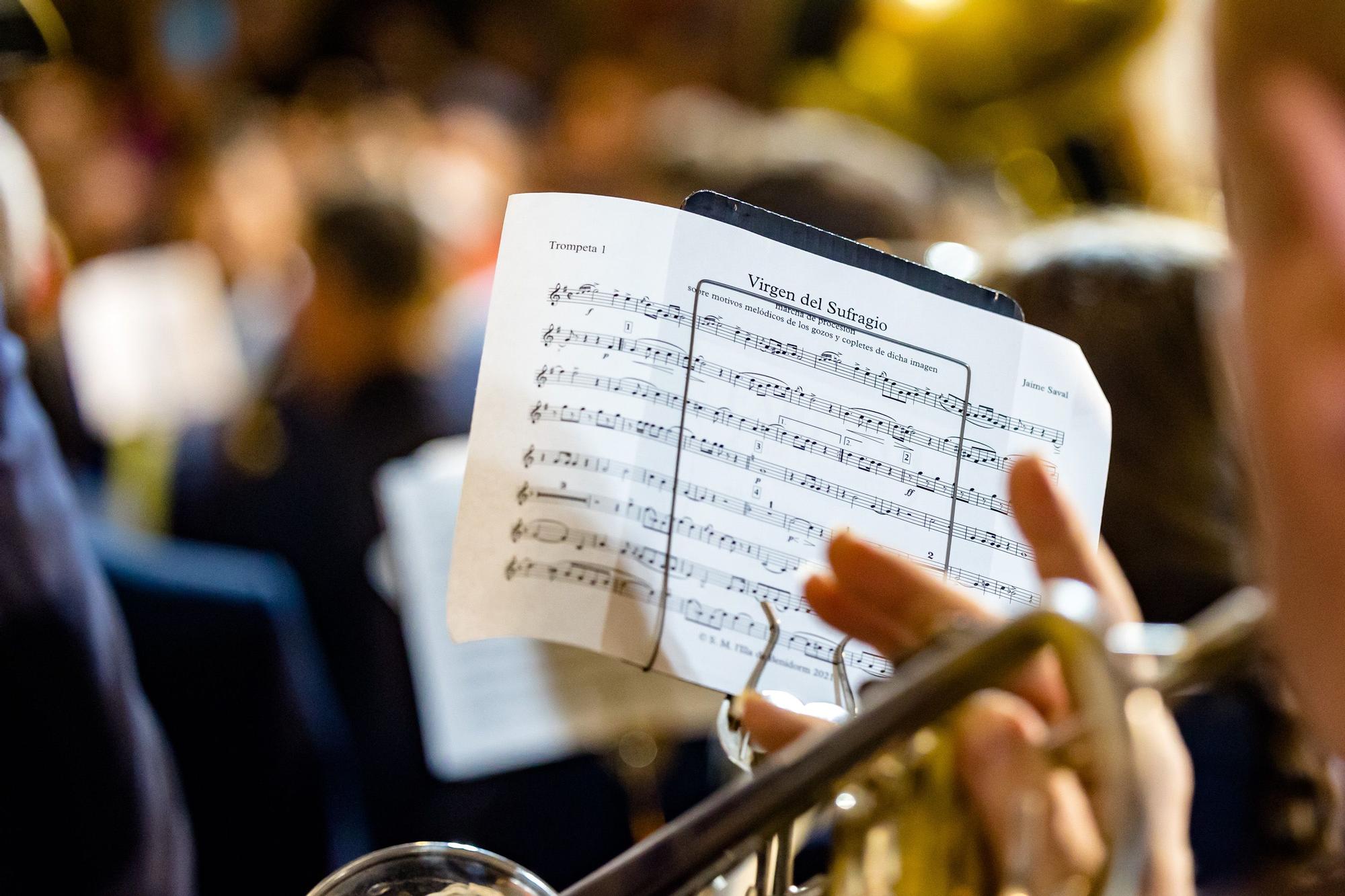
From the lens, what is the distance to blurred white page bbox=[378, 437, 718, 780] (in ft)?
4.79

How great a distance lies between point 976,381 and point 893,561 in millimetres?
102

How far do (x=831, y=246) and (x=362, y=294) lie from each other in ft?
4.98

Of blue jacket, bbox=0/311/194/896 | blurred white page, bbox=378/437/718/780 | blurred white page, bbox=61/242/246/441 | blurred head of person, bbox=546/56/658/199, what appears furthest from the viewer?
blurred head of person, bbox=546/56/658/199

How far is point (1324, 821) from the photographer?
42.5 inches

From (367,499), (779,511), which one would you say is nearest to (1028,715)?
(779,511)

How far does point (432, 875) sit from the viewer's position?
20.5 inches

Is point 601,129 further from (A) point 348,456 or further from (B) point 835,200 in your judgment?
(B) point 835,200

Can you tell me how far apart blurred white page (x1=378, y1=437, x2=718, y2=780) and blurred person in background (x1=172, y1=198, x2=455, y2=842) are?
0.21 meters

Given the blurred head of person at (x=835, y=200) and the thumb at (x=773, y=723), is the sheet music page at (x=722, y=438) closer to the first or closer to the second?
the thumb at (x=773, y=723)

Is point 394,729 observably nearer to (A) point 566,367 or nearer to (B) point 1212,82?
(A) point 566,367

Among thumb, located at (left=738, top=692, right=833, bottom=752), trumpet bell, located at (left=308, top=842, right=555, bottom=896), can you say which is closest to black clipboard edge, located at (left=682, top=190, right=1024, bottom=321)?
thumb, located at (left=738, top=692, right=833, bottom=752)

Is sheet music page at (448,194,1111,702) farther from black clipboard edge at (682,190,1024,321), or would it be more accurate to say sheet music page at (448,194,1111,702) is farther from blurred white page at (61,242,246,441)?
blurred white page at (61,242,246,441)

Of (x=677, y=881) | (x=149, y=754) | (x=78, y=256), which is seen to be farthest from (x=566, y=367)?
(x=78, y=256)

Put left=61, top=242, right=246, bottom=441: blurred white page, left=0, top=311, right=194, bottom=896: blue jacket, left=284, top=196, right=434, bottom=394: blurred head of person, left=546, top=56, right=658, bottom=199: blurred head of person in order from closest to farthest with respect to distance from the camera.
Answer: left=0, top=311, right=194, bottom=896: blue jacket
left=284, top=196, right=434, bottom=394: blurred head of person
left=61, top=242, right=246, bottom=441: blurred white page
left=546, top=56, right=658, bottom=199: blurred head of person
